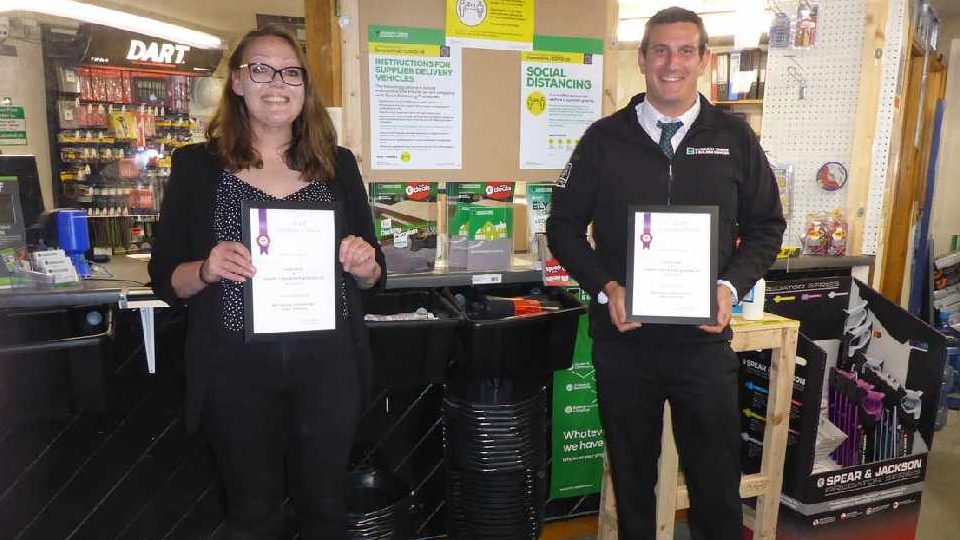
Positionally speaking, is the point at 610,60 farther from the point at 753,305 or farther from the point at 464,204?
the point at 753,305

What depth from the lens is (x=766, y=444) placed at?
2.28 m

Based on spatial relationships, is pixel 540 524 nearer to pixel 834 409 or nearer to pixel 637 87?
pixel 834 409

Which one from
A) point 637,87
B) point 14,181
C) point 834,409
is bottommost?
point 834,409

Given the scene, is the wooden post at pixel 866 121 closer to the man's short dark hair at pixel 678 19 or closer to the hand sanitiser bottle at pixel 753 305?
the hand sanitiser bottle at pixel 753 305

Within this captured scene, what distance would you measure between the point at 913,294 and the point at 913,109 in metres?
1.53

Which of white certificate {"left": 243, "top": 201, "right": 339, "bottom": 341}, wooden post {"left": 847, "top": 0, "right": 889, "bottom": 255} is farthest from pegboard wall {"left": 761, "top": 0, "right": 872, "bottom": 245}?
white certificate {"left": 243, "top": 201, "right": 339, "bottom": 341}

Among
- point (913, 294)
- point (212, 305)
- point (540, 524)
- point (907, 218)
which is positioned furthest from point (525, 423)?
point (913, 294)

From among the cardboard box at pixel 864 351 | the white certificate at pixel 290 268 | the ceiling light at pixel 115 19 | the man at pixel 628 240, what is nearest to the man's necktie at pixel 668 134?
the man at pixel 628 240

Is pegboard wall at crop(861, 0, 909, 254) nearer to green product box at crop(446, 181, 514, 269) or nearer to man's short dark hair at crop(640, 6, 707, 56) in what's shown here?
man's short dark hair at crop(640, 6, 707, 56)

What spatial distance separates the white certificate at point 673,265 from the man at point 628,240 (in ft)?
0.15

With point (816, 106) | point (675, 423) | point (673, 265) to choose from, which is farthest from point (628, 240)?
point (816, 106)

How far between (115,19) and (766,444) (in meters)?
6.09

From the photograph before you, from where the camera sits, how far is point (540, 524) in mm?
2402

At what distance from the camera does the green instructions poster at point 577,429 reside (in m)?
2.64
